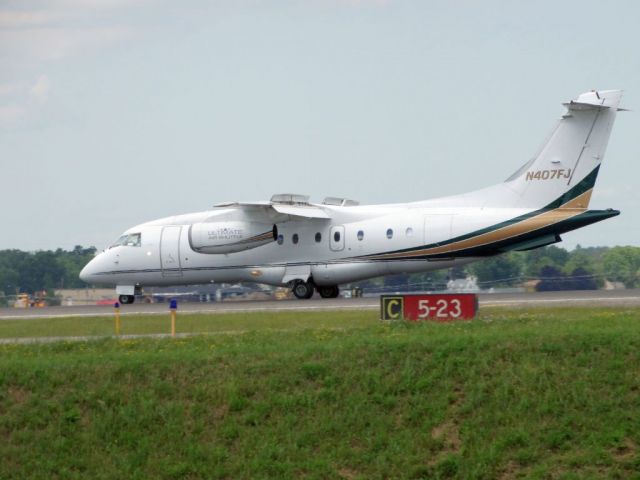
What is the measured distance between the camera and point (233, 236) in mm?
44156

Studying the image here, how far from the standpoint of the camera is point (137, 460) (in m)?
18.1

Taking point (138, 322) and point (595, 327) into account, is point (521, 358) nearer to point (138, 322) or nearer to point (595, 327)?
point (595, 327)

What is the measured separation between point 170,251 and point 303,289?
5.83 meters

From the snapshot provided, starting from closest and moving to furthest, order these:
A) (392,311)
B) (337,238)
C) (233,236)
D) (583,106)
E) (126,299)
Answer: (392,311)
(583,106)
(337,238)
(233,236)
(126,299)

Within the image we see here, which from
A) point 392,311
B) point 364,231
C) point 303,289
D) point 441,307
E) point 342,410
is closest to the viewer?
point 342,410

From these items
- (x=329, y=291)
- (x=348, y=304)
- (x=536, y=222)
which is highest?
(x=536, y=222)


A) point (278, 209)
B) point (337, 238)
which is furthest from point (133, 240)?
point (337, 238)

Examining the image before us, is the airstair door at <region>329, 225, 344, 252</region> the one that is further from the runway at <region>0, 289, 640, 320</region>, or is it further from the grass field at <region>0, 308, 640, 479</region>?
the grass field at <region>0, 308, 640, 479</region>

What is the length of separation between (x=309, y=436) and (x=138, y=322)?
639 inches

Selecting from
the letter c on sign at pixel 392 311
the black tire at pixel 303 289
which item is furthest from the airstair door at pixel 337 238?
the letter c on sign at pixel 392 311

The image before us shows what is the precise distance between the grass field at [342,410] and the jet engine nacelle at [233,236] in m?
22.0

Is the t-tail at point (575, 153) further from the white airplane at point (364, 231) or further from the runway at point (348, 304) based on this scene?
the runway at point (348, 304)

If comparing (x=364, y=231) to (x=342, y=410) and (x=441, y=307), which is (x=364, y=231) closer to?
(x=441, y=307)

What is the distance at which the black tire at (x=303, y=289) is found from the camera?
1754 inches
